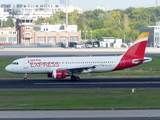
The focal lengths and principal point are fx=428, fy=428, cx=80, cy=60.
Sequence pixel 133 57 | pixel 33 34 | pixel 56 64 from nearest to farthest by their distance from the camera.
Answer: pixel 56 64, pixel 133 57, pixel 33 34

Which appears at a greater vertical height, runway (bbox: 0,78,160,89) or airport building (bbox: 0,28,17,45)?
airport building (bbox: 0,28,17,45)

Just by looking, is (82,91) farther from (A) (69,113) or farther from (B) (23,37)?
(B) (23,37)

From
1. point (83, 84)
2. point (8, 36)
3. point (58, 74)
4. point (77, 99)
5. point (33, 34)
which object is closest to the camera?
point (77, 99)

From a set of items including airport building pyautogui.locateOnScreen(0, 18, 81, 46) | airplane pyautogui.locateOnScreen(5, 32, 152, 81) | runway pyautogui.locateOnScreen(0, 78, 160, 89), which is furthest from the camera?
airport building pyautogui.locateOnScreen(0, 18, 81, 46)

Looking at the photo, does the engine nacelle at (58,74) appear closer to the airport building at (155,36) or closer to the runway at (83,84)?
the runway at (83,84)

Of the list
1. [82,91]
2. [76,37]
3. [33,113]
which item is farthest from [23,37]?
[33,113]

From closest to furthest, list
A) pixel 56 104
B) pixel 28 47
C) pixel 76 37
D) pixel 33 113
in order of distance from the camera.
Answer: pixel 33 113
pixel 56 104
pixel 28 47
pixel 76 37

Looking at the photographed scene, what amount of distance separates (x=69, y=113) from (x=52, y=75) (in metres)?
22.1

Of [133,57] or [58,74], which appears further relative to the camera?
[133,57]

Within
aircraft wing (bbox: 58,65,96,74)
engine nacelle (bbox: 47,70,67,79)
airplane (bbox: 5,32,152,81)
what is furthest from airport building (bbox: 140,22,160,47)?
engine nacelle (bbox: 47,70,67,79)

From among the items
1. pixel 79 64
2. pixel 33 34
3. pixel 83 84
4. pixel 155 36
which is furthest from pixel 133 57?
pixel 33 34

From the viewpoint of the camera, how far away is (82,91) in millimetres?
42875

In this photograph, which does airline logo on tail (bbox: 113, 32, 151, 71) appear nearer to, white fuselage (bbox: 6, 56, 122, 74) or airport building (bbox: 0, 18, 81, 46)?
white fuselage (bbox: 6, 56, 122, 74)

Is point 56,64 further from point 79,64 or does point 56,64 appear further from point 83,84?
point 83,84
